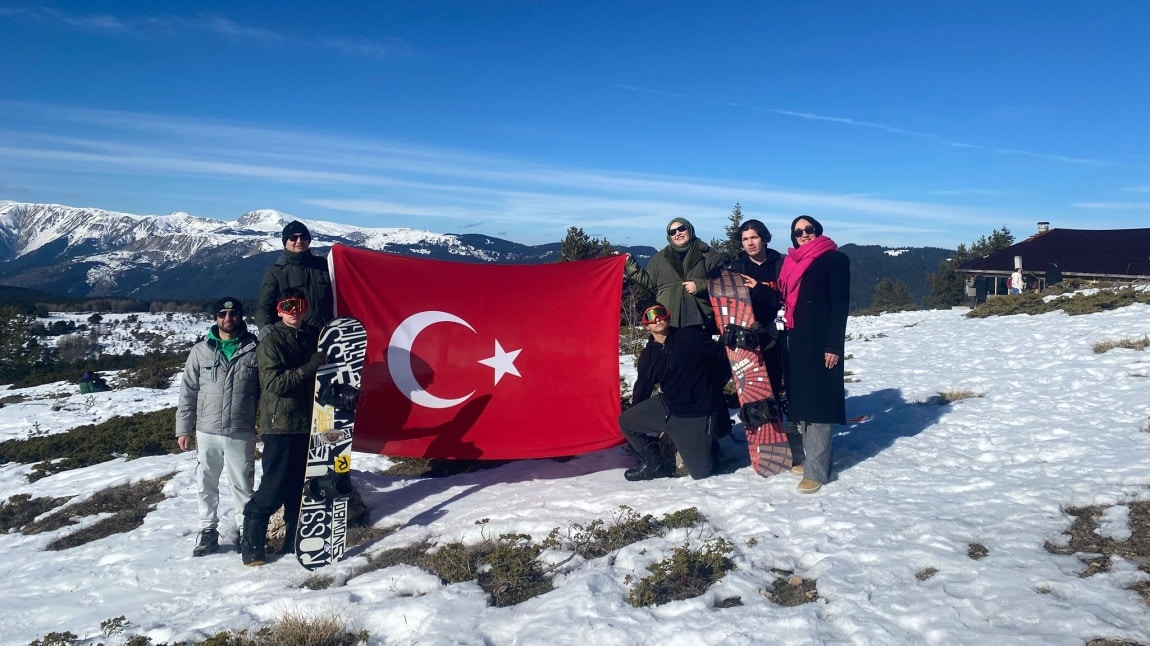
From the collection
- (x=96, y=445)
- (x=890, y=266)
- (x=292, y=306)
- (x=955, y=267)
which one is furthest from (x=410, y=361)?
(x=890, y=266)

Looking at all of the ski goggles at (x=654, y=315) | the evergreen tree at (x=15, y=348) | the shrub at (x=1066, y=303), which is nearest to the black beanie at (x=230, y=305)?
the ski goggles at (x=654, y=315)

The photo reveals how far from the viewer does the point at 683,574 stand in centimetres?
487

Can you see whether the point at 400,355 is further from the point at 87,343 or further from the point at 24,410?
the point at 87,343

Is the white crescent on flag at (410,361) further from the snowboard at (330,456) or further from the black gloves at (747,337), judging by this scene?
the black gloves at (747,337)

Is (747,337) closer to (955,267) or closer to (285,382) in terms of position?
(285,382)

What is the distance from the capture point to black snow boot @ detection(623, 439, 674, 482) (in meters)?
7.10

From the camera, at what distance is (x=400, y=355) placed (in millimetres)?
7109

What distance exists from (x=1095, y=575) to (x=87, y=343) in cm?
7278

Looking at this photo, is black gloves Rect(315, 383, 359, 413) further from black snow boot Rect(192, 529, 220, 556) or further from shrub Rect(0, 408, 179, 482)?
shrub Rect(0, 408, 179, 482)

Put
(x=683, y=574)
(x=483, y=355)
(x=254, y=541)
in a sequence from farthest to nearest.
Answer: (x=483, y=355)
(x=254, y=541)
(x=683, y=574)

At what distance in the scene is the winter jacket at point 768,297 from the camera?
6.97m

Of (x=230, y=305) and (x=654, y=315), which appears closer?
(x=230, y=305)

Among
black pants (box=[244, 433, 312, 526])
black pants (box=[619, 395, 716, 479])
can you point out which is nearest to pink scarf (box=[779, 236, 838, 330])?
black pants (box=[619, 395, 716, 479])

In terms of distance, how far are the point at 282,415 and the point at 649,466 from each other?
3.62 metres
